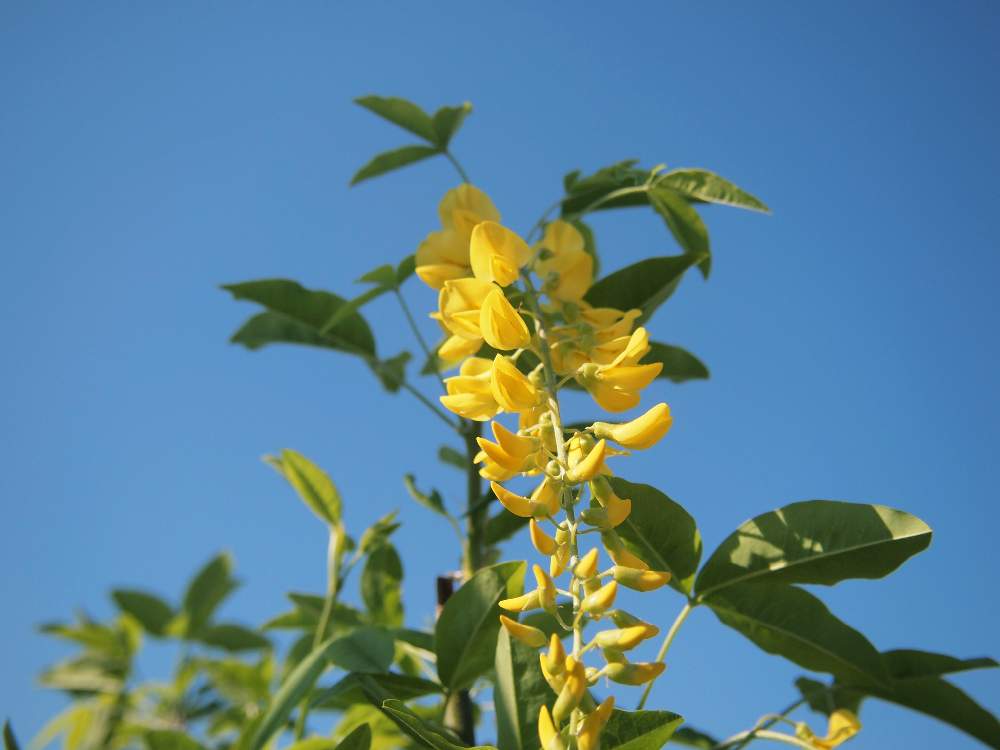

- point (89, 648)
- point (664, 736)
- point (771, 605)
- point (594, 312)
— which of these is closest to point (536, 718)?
point (664, 736)

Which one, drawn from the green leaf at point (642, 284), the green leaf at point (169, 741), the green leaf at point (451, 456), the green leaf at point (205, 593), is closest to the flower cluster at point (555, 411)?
the green leaf at point (642, 284)

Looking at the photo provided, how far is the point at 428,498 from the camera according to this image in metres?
1.36

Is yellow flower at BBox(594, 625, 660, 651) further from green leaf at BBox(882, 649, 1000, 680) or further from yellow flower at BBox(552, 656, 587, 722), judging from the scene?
green leaf at BBox(882, 649, 1000, 680)

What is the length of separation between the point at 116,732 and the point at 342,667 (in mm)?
1170

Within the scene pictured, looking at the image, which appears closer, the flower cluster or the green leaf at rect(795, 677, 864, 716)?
the flower cluster

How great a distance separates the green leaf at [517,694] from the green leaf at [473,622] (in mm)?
106

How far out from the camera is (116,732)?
6.21 feet

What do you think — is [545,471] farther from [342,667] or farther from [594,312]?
[342,667]

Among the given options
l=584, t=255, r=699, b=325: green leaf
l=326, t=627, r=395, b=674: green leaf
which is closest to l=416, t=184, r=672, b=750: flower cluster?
l=584, t=255, r=699, b=325: green leaf

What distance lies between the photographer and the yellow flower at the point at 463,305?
92 centimetres

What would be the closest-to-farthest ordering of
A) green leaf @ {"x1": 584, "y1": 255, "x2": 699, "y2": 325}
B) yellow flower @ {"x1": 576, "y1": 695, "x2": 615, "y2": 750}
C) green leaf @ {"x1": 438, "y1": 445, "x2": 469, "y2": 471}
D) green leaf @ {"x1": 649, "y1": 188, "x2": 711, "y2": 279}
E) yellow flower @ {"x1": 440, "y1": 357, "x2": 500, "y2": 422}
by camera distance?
yellow flower @ {"x1": 576, "y1": 695, "x2": 615, "y2": 750}, yellow flower @ {"x1": 440, "y1": 357, "x2": 500, "y2": 422}, green leaf @ {"x1": 584, "y1": 255, "x2": 699, "y2": 325}, green leaf @ {"x1": 649, "y1": 188, "x2": 711, "y2": 279}, green leaf @ {"x1": 438, "y1": 445, "x2": 469, "y2": 471}

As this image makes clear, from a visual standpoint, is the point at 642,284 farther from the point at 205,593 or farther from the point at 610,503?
the point at 205,593

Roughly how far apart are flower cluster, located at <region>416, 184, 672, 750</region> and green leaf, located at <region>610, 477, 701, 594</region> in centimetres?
5

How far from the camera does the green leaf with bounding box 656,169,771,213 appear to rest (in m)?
1.23
